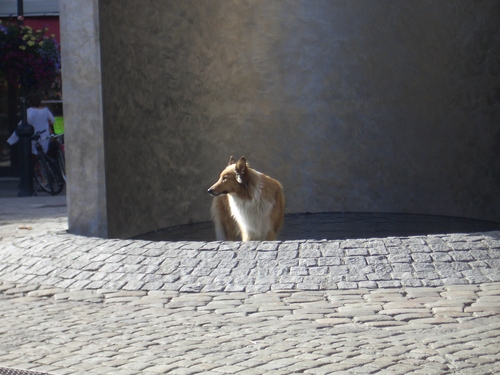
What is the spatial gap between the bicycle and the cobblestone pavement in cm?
849

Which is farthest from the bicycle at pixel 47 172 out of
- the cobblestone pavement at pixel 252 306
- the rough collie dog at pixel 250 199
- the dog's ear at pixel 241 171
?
the dog's ear at pixel 241 171

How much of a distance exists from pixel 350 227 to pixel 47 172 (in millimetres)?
8063

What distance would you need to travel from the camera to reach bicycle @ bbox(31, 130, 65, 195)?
18.1 metres

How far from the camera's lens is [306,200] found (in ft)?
47.2

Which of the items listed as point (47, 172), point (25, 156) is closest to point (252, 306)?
point (25, 156)

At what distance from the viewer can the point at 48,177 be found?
59.2 feet

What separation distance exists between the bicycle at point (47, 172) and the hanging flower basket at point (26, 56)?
140cm

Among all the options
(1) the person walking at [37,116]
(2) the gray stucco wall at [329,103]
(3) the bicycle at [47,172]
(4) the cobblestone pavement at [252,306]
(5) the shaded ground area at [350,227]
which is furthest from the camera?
(1) the person walking at [37,116]

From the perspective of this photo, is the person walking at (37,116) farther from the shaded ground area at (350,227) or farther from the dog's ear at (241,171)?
the dog's ear at (241,171)

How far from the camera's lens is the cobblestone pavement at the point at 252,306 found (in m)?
5.58

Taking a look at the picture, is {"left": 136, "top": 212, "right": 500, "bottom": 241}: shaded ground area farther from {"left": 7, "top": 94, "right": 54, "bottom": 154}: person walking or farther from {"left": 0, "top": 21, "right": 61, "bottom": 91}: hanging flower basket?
{"left": 7, "top": 94, "right": 54, "bottom": 154}: person walking

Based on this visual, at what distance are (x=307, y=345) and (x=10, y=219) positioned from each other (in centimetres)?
815

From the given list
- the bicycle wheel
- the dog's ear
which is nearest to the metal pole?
the bicycle wheel

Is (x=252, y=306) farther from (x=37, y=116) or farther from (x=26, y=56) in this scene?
(x=37, y=116)
